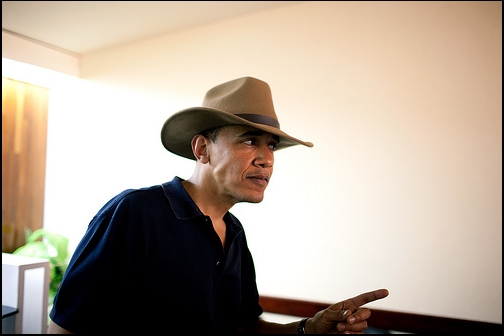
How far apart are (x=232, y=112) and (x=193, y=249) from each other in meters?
0.38

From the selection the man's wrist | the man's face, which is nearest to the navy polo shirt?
the man's face

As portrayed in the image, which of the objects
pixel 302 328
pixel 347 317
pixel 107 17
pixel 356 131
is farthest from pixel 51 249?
pixel 347 317

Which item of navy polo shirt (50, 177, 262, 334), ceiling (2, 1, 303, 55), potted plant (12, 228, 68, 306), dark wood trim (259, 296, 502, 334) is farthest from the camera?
potted plant (12, 228, 68, 306)

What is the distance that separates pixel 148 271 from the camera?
1.06 m

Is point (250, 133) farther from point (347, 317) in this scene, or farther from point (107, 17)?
point (107, 17)

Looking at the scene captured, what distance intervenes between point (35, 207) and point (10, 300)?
185cm

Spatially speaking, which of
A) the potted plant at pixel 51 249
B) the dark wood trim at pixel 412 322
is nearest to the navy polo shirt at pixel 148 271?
the dark wood trim at pixel 412 322

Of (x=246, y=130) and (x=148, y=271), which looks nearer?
(x=148, y=271)

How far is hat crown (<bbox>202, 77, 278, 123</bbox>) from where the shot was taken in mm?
1227

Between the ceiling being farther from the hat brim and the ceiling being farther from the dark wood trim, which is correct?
the dark wood trim

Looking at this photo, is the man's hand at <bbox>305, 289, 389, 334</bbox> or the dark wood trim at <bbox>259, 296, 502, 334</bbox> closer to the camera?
the man's hand at <bbox>305, 289, 389, 334</bbox>

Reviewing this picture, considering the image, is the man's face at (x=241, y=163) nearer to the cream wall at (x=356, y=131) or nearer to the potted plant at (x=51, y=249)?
the cream wall at (x=356, y=131)

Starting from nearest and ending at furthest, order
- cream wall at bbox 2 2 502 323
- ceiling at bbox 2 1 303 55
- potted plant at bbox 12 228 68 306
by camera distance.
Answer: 1. cream wall at bbox 2 2 502 323
2. ceiling at bbox 2 1 303 55
3. potted plant at bbox 12 228 68 306

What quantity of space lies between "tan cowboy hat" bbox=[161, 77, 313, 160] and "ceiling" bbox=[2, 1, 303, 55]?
1.69 m
